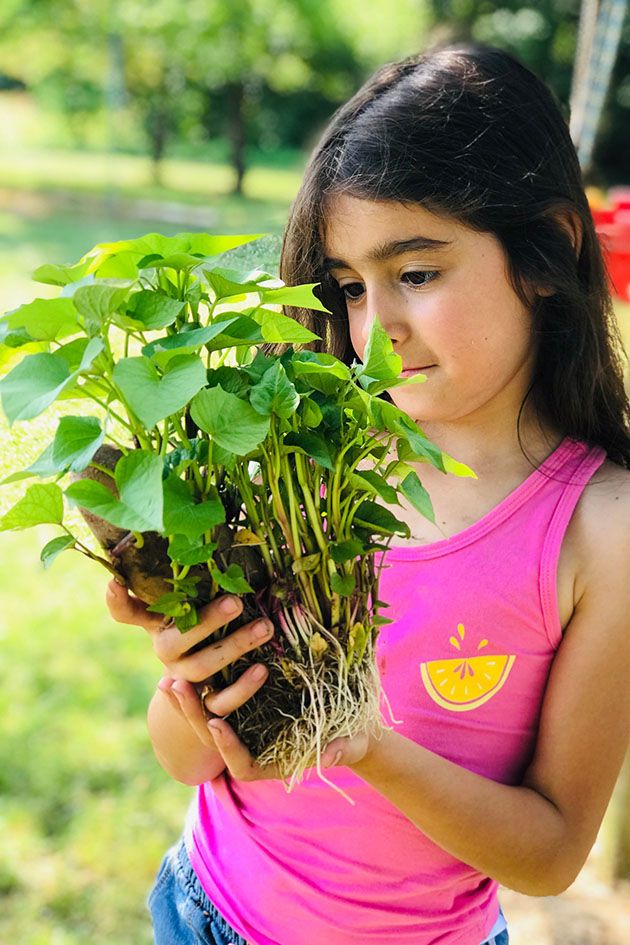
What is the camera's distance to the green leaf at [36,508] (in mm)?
935

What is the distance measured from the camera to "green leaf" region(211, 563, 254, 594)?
97 cm

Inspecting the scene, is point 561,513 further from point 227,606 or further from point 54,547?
point 54,547

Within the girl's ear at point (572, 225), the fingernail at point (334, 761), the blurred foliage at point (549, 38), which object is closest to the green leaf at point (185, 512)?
the fingernail at point (334, 761)

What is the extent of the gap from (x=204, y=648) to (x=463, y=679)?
41 centimetres

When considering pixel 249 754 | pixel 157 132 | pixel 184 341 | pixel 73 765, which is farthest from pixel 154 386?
pixel 157 132

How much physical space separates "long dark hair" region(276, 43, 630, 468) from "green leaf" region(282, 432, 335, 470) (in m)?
0.48

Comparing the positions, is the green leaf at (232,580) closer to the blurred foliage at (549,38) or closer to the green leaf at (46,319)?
the green leaf at (46,319)

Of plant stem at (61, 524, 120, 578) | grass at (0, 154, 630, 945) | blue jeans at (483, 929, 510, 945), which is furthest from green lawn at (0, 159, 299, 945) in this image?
blue jeans at (483, 929, 510, 945)

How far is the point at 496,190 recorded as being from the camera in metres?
1.35

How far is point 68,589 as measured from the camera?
407cm

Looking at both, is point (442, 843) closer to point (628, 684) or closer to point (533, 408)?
point (628, 684)

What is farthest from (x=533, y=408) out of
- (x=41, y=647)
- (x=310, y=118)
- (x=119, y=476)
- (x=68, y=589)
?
(x=310, y=118)

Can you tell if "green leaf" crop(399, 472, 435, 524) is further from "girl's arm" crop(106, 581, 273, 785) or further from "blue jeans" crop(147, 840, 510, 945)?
"blue jeans" crop(147, 840, 510, 945)

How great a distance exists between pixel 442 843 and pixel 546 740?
19cm
